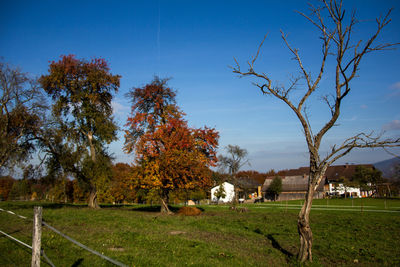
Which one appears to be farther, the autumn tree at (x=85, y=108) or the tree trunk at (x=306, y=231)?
the autumn tree at (x=85, y=108)

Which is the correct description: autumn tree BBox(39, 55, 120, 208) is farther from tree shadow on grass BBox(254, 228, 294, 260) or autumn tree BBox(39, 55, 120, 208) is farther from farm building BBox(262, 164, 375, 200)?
farm building BBox(262, 164, 375, 200)

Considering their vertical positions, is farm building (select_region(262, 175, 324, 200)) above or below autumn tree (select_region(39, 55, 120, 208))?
below

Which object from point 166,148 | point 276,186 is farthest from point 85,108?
point 276,186

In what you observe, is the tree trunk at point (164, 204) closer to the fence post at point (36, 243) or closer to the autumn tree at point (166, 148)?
the autumn tree at point (166, 148)

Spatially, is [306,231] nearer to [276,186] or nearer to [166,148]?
[166,148]

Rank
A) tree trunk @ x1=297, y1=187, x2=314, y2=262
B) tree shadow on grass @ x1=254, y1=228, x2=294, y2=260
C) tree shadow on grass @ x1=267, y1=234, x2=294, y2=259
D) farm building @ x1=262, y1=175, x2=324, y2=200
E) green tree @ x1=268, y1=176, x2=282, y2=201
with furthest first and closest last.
Answer: farm building @ x1=262, y1=175, x2=324, y2=200 < green tree @ x1=268, y1=176, x2=282, y2=201 < tree shadow on grass @ x1=267, y1=234, x2=294, y2=259 < tree shadow on grass @ x1=254, y1=228, x2=294, y2=260 < tree trunk @ x1=297, y1=187, x2=314, y2=262

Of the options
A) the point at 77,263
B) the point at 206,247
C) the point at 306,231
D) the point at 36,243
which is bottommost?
the point at 206,247

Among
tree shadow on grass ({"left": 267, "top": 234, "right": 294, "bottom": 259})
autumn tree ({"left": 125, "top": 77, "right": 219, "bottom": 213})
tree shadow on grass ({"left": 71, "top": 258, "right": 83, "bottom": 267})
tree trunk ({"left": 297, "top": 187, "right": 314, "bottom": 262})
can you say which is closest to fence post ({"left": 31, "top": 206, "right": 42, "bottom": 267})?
tree shadow on grass ({"left": 71, "top": 258, "right": 83, "bottom": 267})

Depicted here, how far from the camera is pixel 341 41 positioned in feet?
30.8

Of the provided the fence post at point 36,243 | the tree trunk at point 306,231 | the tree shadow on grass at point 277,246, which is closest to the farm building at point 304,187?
the tree shadow on grass at point 277,246

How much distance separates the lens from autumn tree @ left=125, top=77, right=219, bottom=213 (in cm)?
2489

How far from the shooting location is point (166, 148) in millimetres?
25578

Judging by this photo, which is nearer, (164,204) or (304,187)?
(164,204)

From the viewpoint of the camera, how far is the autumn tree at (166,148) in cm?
2489
